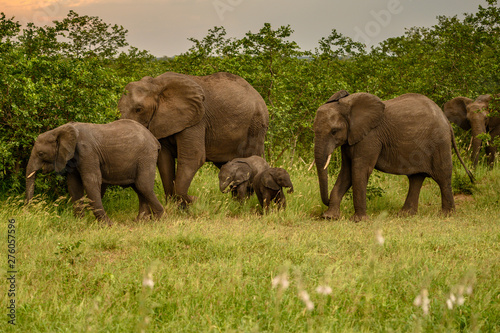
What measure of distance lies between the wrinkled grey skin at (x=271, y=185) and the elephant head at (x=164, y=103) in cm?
156

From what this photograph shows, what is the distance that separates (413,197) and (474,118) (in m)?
5.74

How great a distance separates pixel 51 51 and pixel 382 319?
353 inches

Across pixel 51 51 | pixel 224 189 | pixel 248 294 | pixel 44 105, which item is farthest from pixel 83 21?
pixel 248 294

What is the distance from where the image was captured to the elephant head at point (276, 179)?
31.1 feet

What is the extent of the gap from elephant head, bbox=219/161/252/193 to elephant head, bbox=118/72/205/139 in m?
1.02

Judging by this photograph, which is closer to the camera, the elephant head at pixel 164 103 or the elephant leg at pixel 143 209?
the elephant leg at pixel 143 209

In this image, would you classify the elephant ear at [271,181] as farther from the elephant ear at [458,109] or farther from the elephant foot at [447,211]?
the elephant ear at [458,109]

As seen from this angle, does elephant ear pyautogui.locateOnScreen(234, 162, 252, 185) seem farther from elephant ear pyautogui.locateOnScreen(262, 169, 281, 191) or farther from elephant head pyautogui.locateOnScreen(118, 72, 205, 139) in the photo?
elephant head pyautogui.locateOnScreen(118, 72, 205, 139)

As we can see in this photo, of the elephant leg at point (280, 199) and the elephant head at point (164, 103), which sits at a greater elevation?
the elephant head at point (164, 103)

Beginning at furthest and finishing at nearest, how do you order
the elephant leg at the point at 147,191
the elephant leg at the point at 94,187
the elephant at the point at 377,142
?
the elephant at the point at 377,142
the elephant leg at the point at 147,191
the elephant leg at the point at 94,187

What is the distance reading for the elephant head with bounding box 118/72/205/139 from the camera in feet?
31.5

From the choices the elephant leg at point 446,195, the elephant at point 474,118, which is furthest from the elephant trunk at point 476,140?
the elephant leg at point 446,195

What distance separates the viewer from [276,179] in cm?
951

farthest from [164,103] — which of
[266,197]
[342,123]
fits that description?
[342,123]
